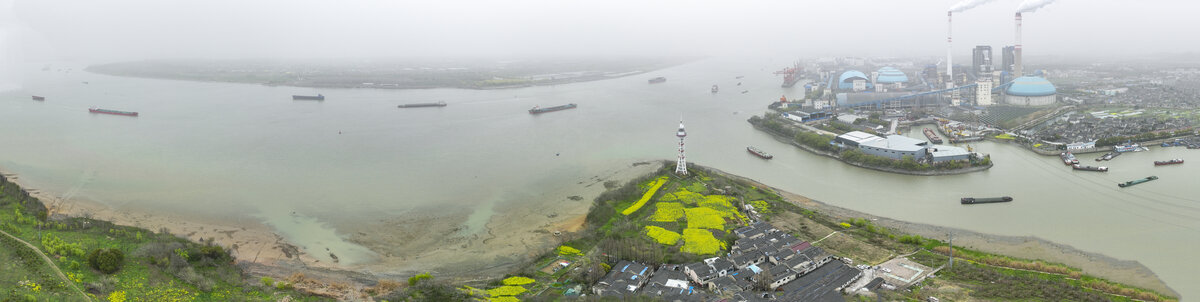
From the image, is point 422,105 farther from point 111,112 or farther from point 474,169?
point 474,169

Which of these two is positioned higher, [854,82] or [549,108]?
[854,82]

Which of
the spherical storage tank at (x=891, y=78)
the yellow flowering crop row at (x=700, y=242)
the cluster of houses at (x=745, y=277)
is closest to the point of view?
the cluster of houses at (x=745, y=277)

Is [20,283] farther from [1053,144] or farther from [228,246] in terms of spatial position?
[1053,144]

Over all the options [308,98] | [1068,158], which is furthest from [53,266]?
[308,98]

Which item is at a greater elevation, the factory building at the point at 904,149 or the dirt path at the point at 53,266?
the factory building at the point at 904,149

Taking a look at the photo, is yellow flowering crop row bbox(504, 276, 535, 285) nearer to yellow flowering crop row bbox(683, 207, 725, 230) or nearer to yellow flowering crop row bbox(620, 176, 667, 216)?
yellow flowering crop row bbox(683, 207, 725, 230)

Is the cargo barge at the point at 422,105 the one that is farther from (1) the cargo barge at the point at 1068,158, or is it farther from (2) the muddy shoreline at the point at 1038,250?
(1) the cargo barge at the point at 1068,158

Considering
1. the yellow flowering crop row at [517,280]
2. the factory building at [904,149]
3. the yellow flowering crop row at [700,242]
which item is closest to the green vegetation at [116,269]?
the yellow flowering crop row at [517,280]
